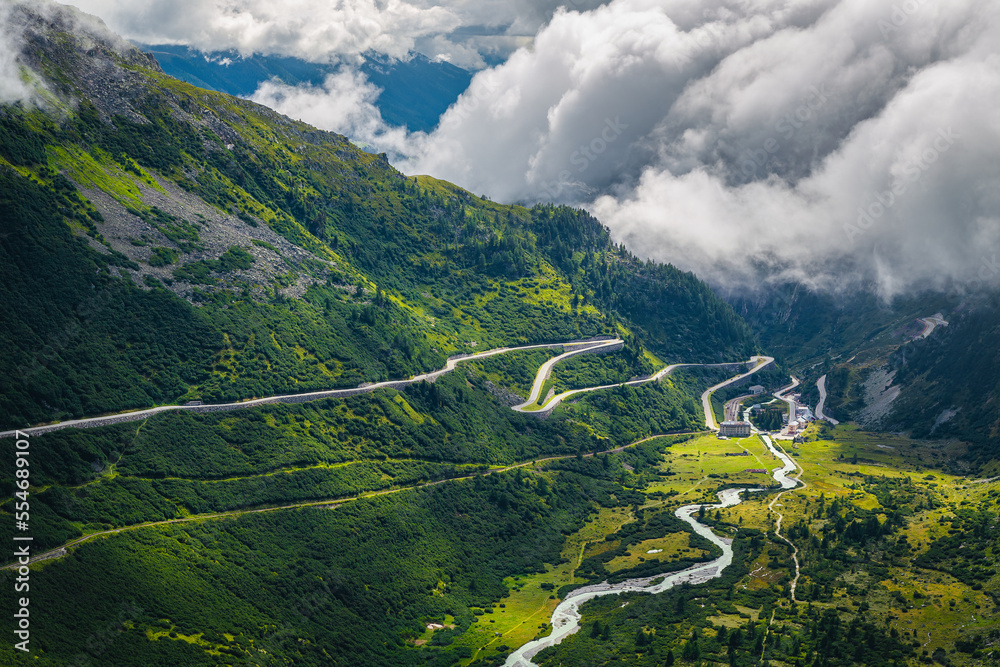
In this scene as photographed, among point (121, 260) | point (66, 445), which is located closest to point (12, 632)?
point (66, 445)

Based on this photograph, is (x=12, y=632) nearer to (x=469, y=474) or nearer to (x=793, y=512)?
(x=469, y=474)

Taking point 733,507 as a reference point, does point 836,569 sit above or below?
below

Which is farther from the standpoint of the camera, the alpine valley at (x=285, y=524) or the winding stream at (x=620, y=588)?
the winding stream at (x=620, y=588)

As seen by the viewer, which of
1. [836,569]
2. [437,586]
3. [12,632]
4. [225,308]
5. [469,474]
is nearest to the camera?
[12,632]

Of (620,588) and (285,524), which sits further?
(620,588)

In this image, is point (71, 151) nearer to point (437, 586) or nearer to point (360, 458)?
point (360, 458)

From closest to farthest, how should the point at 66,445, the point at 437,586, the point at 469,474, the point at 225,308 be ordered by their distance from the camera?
the point at 66,445 < the point at 437,586 < the point at 225,308 < the point at 469,474

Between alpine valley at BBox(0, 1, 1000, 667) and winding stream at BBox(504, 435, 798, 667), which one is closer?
alpine valley at BBox(0, 1, 1000, 667)

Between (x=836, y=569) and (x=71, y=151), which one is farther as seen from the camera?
(x=71, y=151)

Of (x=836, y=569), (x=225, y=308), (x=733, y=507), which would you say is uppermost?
(x=225, y=308)

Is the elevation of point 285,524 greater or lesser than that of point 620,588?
greater
